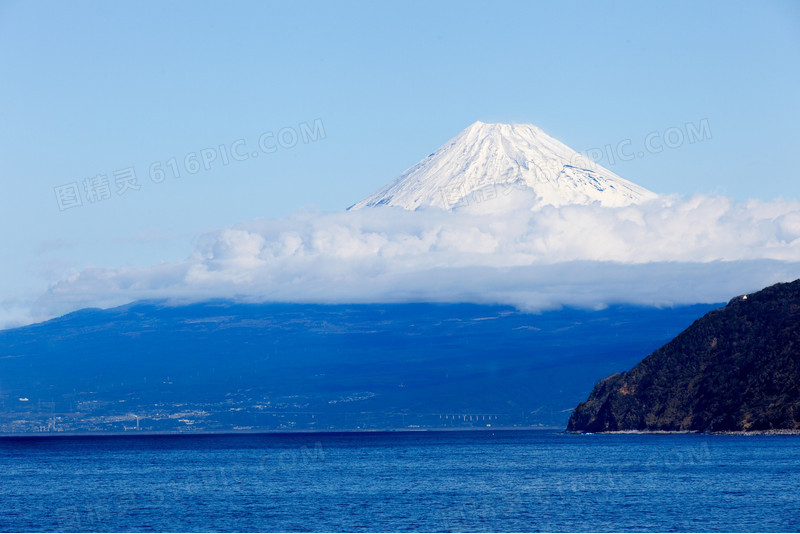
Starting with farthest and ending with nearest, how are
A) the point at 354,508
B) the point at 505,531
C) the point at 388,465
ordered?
the point at 388,465 → the point at 354,508 → the point at 505,531

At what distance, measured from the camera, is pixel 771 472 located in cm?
14075

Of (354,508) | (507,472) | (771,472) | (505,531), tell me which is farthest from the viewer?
(507,472)

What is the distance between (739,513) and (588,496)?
2058 centimetres

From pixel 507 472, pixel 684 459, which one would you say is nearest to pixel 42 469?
pixel 507 472

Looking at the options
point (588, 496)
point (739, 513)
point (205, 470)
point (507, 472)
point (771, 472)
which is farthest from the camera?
point (205, 470)

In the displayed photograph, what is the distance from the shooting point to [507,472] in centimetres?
15575

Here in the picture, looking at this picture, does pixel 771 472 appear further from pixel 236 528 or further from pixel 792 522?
pixel 236 528

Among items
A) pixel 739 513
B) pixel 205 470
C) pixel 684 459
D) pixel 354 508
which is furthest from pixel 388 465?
pixel 739 513

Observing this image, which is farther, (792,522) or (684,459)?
(684,459)

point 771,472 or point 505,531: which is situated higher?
point 505,531

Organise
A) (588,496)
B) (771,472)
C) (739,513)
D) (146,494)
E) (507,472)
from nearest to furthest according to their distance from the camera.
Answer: (739,513), (588,496), (146,494), (771,472), (507,472)

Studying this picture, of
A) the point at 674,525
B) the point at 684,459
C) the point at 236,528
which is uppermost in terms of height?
the point at 236,528

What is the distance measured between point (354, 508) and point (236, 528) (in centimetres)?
1722

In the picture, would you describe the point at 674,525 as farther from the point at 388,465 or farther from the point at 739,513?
the point at 388,465
